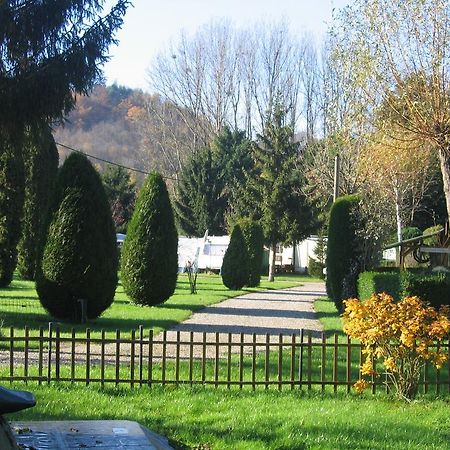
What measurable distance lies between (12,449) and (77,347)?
9696 mm

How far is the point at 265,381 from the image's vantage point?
9.09m

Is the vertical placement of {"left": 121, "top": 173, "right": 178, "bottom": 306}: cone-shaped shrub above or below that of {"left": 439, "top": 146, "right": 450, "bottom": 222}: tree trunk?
below

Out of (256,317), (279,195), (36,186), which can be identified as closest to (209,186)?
(279,195)

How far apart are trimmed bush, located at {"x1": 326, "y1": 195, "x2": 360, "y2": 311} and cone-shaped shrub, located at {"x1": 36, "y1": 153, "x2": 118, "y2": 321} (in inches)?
276

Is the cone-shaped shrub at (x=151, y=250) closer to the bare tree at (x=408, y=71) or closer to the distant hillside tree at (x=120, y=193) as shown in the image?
the bare tree at (x=408, y=71)

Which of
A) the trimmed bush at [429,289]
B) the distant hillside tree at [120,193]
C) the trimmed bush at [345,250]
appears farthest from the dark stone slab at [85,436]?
the distant hillside tree at [120,193]

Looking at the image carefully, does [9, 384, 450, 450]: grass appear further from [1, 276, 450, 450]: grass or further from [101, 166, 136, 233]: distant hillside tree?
[101, 166, 136, 233]: distant hillside tree

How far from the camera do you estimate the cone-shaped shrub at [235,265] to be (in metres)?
31.6

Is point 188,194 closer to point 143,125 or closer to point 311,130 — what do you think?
point 311,130

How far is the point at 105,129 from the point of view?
9281 cm

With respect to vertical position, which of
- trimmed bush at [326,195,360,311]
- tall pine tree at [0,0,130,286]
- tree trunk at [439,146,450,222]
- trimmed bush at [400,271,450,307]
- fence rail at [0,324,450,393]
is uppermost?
tall pine tree at [0,0,130,286]

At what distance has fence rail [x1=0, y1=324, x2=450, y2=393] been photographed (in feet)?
29.3

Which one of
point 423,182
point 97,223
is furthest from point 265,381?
point 423,182

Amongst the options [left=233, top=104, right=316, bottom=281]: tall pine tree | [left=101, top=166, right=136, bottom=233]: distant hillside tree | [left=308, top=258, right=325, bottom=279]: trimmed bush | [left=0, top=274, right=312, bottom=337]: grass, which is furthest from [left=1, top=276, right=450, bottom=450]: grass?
[left=101, top=166, right=136, bottom=233]: distant hillside tree
